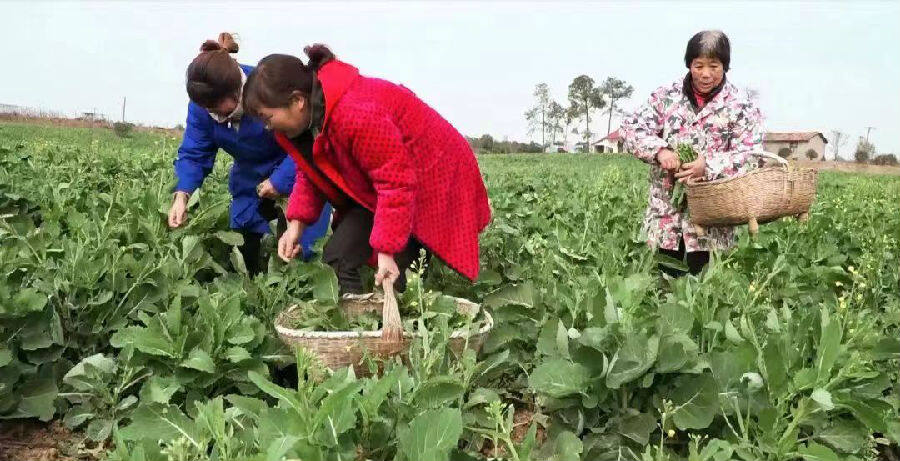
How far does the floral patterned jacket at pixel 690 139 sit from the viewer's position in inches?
147

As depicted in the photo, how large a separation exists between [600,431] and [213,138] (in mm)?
2579

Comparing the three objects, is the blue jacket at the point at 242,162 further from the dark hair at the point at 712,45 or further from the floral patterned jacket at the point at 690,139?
the dark hair at the point at 712,45

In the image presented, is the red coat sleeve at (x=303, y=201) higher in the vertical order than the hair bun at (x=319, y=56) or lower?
lower

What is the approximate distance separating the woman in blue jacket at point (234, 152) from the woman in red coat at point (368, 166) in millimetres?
516

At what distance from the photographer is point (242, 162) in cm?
400

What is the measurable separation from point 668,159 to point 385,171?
5.41 ft

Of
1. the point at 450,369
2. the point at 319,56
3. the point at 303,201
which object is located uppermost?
the point at 319,56

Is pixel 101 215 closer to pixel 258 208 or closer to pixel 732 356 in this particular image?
pixel 258 208

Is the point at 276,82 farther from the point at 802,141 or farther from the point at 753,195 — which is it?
the point at 802,141

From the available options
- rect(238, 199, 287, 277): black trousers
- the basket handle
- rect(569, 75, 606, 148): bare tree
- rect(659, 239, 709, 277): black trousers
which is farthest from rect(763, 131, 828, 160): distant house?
the basket handle

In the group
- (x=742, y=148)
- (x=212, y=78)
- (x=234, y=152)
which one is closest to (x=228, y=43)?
(x=212, y=78)

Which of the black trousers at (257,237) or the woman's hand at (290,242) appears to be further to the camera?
the black trousers at (257,237)

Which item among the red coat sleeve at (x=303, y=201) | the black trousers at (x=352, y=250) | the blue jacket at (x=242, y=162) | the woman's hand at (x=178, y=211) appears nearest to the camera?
the black trousers at (x=352, y=250)

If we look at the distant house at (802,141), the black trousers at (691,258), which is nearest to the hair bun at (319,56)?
the black trousers at (691,258)
